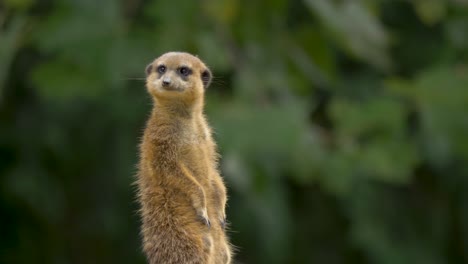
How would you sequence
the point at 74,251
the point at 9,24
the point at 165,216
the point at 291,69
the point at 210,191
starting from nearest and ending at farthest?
the point at 165,216
the point at 210,191
the point at 9,24
the point at 291,69
the point at 74,251

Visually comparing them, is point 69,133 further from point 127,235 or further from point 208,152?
point 208,152

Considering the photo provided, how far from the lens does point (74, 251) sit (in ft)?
39.3

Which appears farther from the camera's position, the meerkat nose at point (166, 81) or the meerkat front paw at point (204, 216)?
the meerkat nose at point (166, 81)

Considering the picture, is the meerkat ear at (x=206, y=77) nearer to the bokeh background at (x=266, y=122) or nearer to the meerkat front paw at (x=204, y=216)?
the meerkat front paw at (x=204, y=216)

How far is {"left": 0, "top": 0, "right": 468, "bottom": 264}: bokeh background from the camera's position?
889 centimetres

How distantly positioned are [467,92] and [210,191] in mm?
6109

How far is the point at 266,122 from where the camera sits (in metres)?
8.55

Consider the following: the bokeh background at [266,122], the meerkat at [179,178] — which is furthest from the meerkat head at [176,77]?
the bokeh background at [266,122]

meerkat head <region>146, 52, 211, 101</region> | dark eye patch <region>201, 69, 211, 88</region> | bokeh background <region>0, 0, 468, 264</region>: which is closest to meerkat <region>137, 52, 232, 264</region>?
meerkat head <region>146, 52, 211, 101</region>

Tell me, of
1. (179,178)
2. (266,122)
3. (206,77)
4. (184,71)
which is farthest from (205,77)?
(266,122)

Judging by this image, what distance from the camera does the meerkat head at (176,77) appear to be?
3680 mm

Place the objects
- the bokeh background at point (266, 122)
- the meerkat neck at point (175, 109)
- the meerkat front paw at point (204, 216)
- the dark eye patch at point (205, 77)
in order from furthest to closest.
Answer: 1. the bokeh background at point (266, 122)
2. the dark eye patch at point (205, 77)
3. the meerkat neck at point (175, 109)
4. the meerkat front paw at point (204, 216)

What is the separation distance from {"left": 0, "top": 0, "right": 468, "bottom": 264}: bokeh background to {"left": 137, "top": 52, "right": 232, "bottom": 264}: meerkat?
12.3ft

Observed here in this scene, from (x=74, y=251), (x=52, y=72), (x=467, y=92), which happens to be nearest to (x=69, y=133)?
(x=74, y=251)
